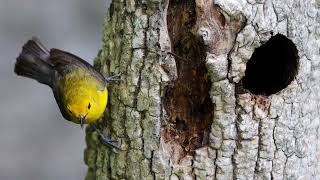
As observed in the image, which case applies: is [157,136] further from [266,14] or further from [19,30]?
[19,30]

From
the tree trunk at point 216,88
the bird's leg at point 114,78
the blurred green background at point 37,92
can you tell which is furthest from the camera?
the blurred green background at point 37,92

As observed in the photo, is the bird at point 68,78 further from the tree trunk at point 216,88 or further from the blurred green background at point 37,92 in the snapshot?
the blurred green background at point 37,92

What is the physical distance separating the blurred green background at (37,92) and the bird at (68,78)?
157cm

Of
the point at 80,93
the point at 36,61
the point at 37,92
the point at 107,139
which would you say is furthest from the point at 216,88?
the point at 37,92

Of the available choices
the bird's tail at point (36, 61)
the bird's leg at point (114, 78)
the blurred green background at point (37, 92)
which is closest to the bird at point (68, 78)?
the bird's tail at point (36, 61)

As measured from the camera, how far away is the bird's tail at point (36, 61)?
13.9 feet

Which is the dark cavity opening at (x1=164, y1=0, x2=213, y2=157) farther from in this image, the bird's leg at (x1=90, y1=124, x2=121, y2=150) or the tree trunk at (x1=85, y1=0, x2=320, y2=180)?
the bird's leg at (x1=90, y1=124, x2=121, y2=150)

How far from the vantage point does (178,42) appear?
343 centimetres

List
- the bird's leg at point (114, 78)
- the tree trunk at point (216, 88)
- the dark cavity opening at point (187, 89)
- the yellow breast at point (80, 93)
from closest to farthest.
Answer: the tree trunk at point (216, 88) → the dark cavity opening at point (187, 89) → the bird's leg at point (114, 78) → the yellow breast at point (80, 93)

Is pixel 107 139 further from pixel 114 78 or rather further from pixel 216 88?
pixel 216 88

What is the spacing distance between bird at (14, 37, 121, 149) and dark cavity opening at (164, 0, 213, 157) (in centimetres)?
45

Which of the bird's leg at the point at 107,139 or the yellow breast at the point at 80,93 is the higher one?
Answer: the yellow breast at the point at 80,93

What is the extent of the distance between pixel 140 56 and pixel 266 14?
61cm

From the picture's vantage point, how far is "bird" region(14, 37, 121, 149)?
3.92m
